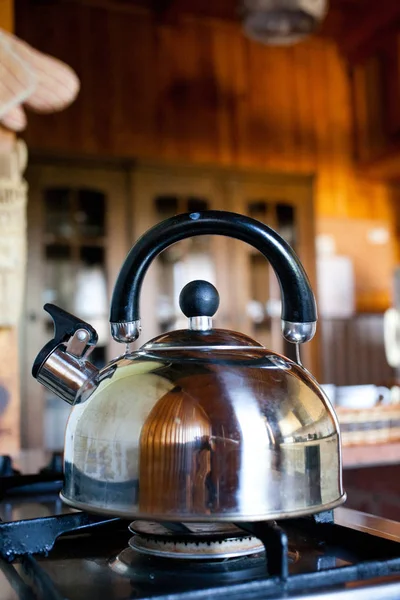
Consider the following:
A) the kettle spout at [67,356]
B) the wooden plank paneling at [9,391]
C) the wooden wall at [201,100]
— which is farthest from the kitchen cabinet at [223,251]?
the kettle spout at [67,356]

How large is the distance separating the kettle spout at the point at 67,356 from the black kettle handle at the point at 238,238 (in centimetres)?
3

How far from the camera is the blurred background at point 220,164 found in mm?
3691

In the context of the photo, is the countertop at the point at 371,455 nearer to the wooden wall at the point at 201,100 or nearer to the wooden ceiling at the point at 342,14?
the wooden wall at the point at 201,100

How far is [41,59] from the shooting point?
1273 millimetres

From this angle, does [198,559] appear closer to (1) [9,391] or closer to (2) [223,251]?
(1) [9,391]

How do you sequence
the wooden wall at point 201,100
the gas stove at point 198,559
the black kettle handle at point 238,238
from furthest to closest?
→ the wooden wall at point 201,100 < the black kettle handle at point 238,238 < the gas stove at point 198,559

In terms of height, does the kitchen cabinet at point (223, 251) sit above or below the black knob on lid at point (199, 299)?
above

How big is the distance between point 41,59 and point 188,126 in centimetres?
321

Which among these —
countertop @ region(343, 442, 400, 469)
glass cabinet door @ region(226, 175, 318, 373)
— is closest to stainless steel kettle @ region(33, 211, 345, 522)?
countertop @ region(343, 442, 400, 469)

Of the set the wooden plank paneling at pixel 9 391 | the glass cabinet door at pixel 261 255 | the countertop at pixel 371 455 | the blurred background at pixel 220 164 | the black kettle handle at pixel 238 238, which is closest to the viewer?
the black kettle handle at pixel 238 238

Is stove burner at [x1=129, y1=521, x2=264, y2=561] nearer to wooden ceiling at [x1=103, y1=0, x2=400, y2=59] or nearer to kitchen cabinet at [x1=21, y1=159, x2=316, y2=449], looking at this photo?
kitchen cabinet at [x1=21, y1=159, x2=316, y2=449]

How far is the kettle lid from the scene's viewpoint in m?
0.60

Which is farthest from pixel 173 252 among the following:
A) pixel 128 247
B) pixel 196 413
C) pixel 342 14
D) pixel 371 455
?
pixel 196 413

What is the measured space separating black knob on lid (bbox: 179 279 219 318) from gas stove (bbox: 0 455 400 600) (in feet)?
0.58
